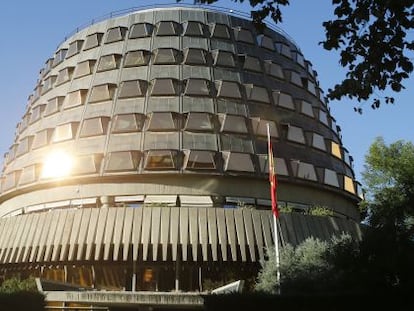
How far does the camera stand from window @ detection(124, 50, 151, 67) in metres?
43.3

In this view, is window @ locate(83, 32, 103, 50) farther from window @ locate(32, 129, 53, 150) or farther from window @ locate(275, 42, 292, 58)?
window @ locate(275, 42, 292, 58)

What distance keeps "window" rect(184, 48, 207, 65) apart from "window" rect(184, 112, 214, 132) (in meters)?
5.51

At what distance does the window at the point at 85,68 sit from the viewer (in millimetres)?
44991

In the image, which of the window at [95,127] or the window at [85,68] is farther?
the window at [85,68]

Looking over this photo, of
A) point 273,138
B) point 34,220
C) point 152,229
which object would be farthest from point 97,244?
point 273,138

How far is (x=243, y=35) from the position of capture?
4684 centimetres

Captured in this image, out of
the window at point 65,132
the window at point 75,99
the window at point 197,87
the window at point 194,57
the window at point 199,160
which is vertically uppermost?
the window at point 194,57

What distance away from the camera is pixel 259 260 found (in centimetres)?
3147

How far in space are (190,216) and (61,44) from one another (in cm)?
2862

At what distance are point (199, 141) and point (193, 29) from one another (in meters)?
11.9

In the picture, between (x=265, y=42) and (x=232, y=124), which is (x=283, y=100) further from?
(x=265, y=42)

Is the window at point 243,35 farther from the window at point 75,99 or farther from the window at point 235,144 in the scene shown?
the window at point 75,99

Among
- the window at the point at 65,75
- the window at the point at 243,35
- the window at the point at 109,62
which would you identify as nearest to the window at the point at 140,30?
the window at the point at 109,62

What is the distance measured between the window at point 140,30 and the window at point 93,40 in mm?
3196
